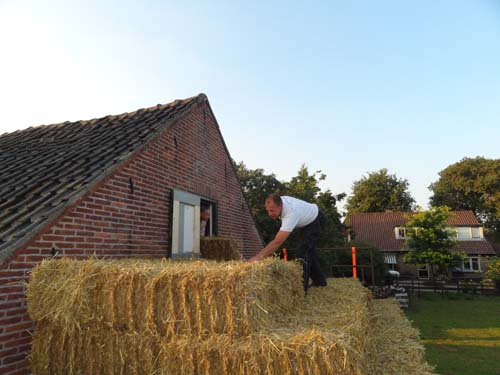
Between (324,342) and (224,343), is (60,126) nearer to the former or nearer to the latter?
(224,343)

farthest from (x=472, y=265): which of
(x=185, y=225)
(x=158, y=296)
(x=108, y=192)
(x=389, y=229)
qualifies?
(x=158, y=296)

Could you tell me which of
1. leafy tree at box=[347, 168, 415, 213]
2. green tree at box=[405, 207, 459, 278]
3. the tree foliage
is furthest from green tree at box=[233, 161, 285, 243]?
leafy tree at box=[347, 168, 415, 213]

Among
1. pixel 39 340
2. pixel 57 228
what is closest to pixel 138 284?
pixel 39 340

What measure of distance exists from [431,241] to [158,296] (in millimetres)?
25751

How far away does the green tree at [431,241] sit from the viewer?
78.3 ft

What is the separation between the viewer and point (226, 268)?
2.92m

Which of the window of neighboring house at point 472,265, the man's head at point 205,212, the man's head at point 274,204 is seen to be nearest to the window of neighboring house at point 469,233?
the window of neighboring house at point 472,265

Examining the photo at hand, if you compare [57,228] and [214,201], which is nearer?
[57,228]

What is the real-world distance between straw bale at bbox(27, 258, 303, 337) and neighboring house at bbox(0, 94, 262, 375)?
424 mm

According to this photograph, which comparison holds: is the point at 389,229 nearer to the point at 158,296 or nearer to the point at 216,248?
the point at 216,248

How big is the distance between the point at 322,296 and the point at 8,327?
147 inches

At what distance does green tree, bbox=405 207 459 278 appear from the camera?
23859 mm

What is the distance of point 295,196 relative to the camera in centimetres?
1828

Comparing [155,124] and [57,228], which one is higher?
[155,124]
